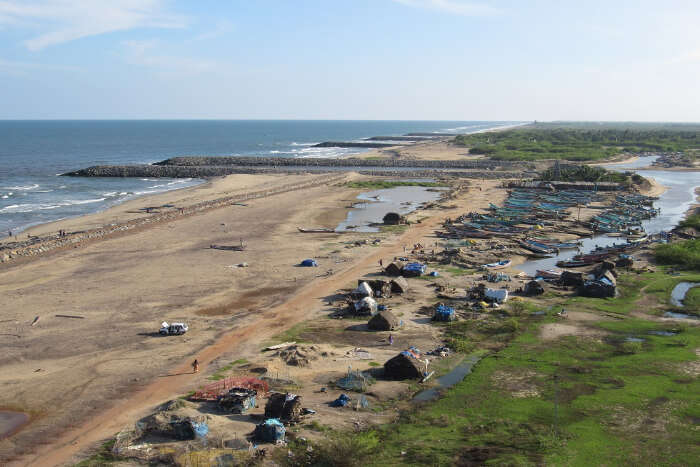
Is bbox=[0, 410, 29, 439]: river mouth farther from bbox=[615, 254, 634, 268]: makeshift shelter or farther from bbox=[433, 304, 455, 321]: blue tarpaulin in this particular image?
bbox=[615, 254, 634, 268]: makeshift shelter

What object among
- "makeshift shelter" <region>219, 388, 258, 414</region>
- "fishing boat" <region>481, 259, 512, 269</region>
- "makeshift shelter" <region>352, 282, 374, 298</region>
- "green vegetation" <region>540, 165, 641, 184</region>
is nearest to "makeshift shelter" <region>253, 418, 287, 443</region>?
"makeshift shelter" <region>219, 388, 258, 414</region>

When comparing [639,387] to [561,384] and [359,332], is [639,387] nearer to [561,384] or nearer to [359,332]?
[561,384]

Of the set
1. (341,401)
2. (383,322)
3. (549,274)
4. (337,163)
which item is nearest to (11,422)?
(341,401)

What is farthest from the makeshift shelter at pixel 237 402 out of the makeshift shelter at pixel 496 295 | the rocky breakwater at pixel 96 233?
the rocky breakwater at pixel 96 233

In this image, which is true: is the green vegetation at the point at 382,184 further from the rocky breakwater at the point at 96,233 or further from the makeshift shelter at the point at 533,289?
the makeshift shelter at the point at 533,289

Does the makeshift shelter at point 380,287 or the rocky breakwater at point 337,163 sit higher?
the rocky breakwater at point 337,163

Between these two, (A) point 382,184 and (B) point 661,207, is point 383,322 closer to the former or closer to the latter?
(B) point 661,207
